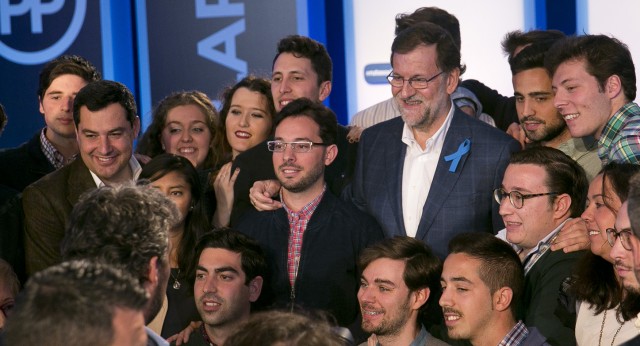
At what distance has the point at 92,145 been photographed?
4.86m

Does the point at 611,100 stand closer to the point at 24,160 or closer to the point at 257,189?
the point at 257,189

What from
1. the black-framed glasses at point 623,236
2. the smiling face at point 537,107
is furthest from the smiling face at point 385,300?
the smiling face at point 537,107

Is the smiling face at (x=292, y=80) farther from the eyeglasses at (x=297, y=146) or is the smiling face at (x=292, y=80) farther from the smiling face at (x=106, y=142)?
the smiling face at (x=106, y=142)

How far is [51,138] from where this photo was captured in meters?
5.46

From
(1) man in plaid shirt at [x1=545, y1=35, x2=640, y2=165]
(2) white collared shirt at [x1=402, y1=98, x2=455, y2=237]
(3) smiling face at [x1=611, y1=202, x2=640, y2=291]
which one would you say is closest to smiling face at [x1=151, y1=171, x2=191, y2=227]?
(2) white collared shirt at [x1=402, y1=98, x2=455, y2=237]

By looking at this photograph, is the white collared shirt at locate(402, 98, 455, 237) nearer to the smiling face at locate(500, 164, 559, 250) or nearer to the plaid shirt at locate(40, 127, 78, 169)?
the smiling face at locate(500, 164, 559, 250)

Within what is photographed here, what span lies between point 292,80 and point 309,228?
1094mm

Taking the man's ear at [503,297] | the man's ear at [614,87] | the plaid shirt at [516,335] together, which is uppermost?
the man's ear at [614,87]

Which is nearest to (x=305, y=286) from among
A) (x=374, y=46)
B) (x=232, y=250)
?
(x=232, y=250)

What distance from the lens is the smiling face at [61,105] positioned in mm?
5410

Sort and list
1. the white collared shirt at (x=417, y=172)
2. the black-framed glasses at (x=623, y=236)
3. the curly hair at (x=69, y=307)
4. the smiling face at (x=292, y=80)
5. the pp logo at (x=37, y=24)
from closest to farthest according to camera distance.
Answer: the curly hair at (x=69, y=307) < the black-framed glasses at (x=623, y=236) < the white collared shirt at (x=417, y=172) < the smiling face at (x=292, y=80) < the pp logo at (x=37, y=24)

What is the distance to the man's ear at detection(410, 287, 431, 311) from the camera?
4285 mm

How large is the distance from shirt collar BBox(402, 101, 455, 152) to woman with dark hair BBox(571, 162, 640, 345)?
→ 919mm

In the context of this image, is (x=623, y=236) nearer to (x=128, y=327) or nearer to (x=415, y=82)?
(x=128, y=327)
